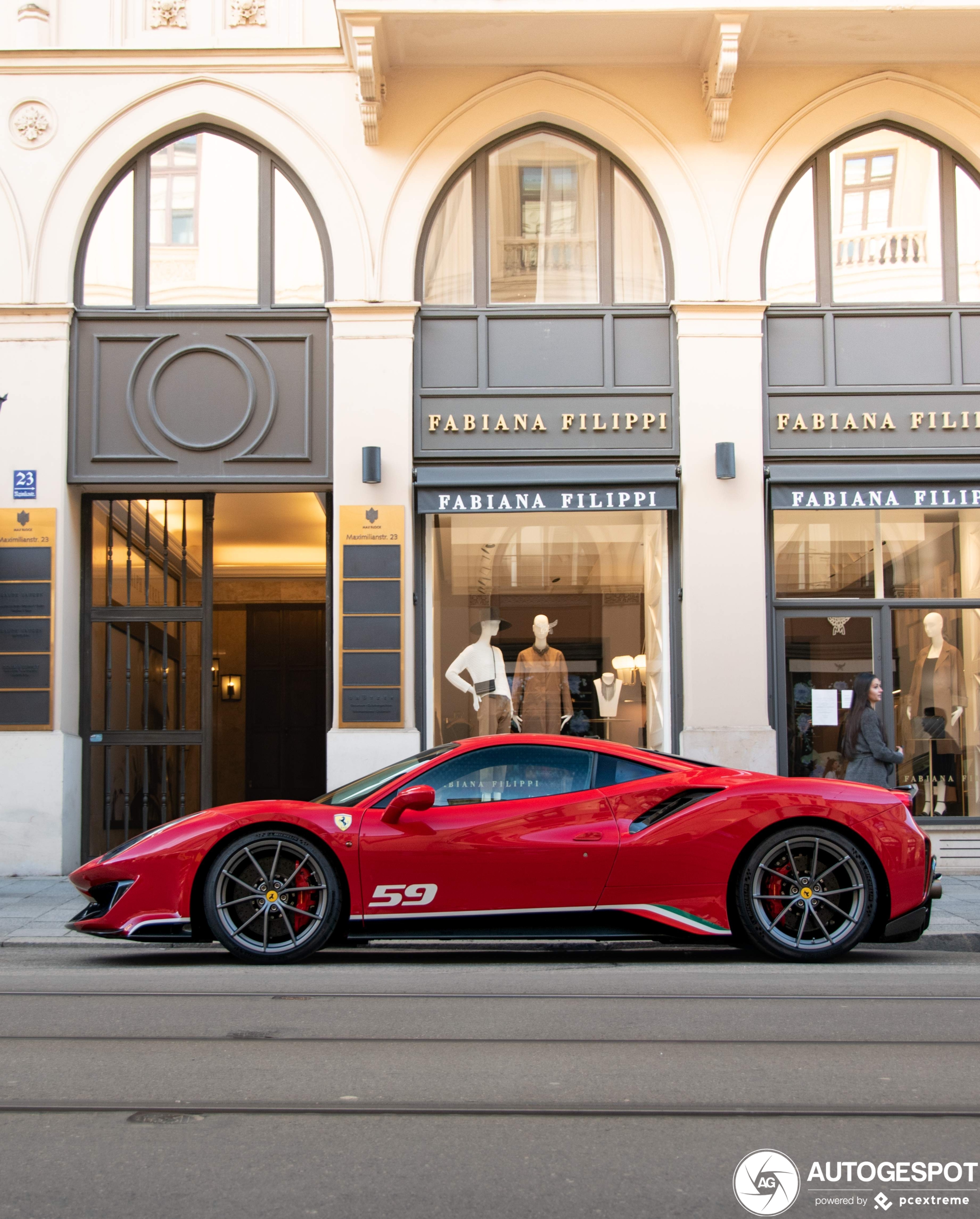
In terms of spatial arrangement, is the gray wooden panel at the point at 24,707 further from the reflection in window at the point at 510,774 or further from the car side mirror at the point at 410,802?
the car side mirror at the point at 410,802

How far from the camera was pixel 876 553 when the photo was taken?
40.2 feet

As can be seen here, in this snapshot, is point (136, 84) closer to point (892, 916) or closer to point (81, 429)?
point (81, 429)

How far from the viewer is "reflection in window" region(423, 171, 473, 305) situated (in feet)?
40.8

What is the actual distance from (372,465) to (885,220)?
5.85 m

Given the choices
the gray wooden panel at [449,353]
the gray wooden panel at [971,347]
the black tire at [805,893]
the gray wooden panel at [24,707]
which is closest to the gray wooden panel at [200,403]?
the gray wooden panel at [449,353]

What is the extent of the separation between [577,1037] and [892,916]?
256 centimetres

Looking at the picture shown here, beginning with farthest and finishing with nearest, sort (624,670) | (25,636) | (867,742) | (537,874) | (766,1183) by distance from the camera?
(624,670) < (25,636) < (867,742) < (537,874) < (766,1183)

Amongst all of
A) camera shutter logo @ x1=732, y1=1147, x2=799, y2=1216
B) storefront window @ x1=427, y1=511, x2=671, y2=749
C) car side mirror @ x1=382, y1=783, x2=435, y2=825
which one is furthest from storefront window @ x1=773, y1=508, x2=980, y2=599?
camera shutter logo @ x1=732, y1=1147, x2=799, y2=1216

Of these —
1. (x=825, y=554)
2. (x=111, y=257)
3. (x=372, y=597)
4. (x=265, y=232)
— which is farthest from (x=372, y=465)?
(x=825, y=554)

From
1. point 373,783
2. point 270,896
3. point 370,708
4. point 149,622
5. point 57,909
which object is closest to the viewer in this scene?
point 270,896

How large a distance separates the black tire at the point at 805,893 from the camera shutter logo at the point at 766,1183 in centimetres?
327

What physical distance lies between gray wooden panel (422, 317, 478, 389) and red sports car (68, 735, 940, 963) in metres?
6.24

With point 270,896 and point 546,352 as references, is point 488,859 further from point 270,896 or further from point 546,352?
point 546,352

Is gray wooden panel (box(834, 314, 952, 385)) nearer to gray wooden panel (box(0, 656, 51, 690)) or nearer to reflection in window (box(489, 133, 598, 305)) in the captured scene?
reflection in window (box(489, 133, 598, 305))
